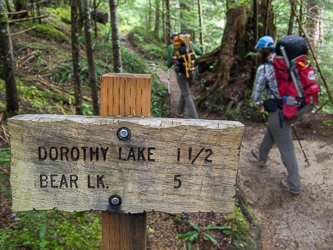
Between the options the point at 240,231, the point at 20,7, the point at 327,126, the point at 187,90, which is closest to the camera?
the point at 240,231

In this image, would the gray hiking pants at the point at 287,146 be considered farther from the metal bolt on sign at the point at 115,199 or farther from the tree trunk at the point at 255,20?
the tree trunk at the point at 255,20

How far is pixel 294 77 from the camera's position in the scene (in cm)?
348

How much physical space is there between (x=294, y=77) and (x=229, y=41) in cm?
485

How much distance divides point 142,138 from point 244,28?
7646 millimetres

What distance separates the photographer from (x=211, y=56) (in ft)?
31.9

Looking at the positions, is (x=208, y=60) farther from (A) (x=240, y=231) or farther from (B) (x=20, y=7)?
(A) (x=240, y=231)

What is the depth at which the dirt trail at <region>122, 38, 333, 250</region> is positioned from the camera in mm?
3324

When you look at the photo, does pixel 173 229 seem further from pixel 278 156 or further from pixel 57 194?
pixel 278 156

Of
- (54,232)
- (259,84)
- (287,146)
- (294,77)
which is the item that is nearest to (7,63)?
(54,232)

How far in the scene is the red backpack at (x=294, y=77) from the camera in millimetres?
3389

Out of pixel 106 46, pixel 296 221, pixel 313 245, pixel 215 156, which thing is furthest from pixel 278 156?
pixel 106 46

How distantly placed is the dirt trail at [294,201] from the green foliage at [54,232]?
2273 mm

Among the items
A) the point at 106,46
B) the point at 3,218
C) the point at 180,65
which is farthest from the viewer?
the point at 106,46

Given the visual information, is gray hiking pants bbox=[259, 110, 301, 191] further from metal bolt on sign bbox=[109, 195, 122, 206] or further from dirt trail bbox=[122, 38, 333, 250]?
metal bolt on sign bbox=[109, 195, 122, 206]
